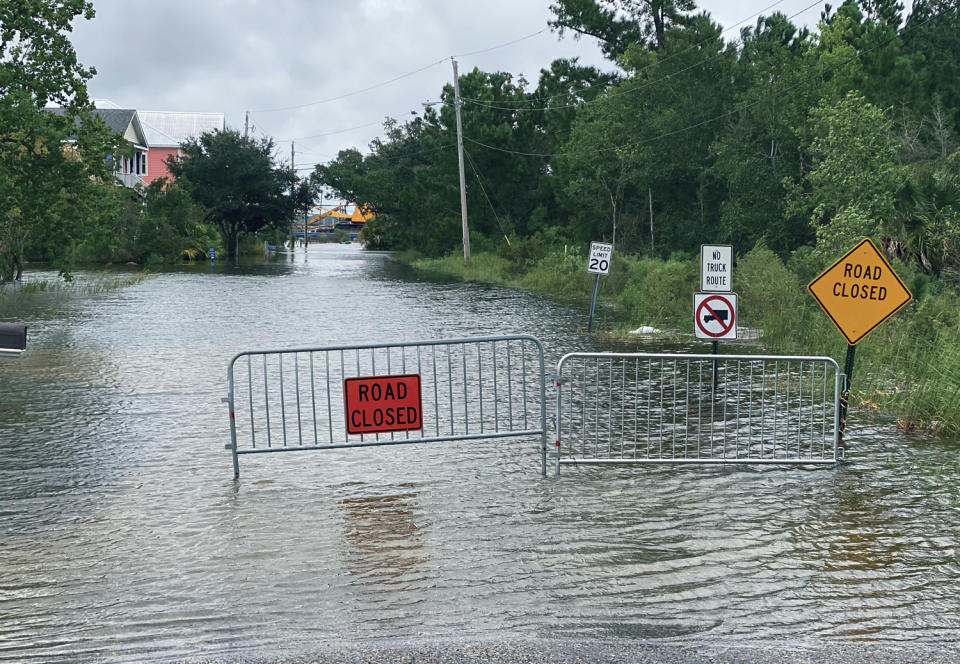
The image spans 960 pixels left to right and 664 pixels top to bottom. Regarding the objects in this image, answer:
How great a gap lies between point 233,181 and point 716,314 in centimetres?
6379

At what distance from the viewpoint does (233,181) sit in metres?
72.6

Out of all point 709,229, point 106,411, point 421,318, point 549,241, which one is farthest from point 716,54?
point 106,411

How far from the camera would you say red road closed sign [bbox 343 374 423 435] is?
9266 millimetres

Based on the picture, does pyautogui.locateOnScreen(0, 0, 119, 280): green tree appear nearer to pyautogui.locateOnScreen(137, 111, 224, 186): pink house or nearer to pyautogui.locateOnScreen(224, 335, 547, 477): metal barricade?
pyautogui.locateOnScreen(224, 335, 547, 477): metal barricade

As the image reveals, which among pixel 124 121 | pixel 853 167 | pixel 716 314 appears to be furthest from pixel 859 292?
pixel 124 121

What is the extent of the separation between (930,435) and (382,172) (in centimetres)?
8117

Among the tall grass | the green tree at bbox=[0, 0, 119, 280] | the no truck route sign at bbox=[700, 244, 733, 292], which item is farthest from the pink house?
the no truck route sign at bbox=[700, 244, 733, 292]

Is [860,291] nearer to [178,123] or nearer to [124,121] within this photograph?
[124,121]

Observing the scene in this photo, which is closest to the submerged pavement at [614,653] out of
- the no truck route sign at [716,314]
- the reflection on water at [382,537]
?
the reflection on water at [382,537]

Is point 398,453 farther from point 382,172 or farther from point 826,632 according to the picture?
point 382,172

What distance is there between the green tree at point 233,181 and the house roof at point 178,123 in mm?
22542

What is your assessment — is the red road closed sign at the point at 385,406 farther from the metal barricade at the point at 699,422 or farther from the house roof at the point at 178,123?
the house roof at the point at 178,123

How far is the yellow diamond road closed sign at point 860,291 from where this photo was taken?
995 cm

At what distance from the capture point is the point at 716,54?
48.8 metres
